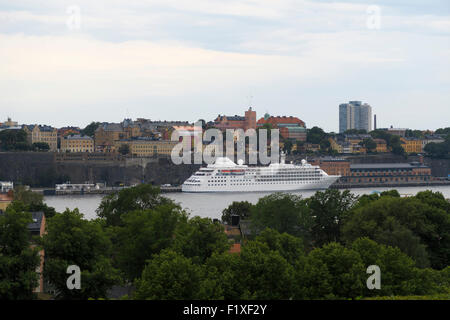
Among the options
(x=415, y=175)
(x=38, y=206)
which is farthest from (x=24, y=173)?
(x=38, y=206)

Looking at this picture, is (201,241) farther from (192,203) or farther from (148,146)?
(148,146)

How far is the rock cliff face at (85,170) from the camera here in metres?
60.4

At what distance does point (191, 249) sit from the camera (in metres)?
13.9

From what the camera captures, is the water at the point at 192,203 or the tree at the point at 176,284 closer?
the tree at the point at 176,284

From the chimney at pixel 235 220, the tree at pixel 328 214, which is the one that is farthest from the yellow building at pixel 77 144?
the tree at pixel 328 214

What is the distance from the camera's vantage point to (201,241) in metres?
14.1

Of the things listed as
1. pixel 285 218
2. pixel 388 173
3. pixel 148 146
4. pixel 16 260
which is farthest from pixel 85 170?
pixel 16 260

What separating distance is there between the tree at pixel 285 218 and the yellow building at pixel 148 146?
52410 mm

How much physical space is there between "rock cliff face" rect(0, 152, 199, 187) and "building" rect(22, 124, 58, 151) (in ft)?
40.0

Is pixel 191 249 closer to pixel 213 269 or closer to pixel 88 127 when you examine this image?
pixel 213 269

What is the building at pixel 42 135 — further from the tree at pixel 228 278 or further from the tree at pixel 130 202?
the tree at pixel 228 278

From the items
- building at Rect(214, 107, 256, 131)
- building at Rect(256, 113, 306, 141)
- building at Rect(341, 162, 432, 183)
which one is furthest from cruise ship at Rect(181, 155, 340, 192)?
building at Rect(214, 107, 256, 131)

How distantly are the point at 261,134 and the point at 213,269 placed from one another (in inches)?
2610

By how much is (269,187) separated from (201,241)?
4357 cm
